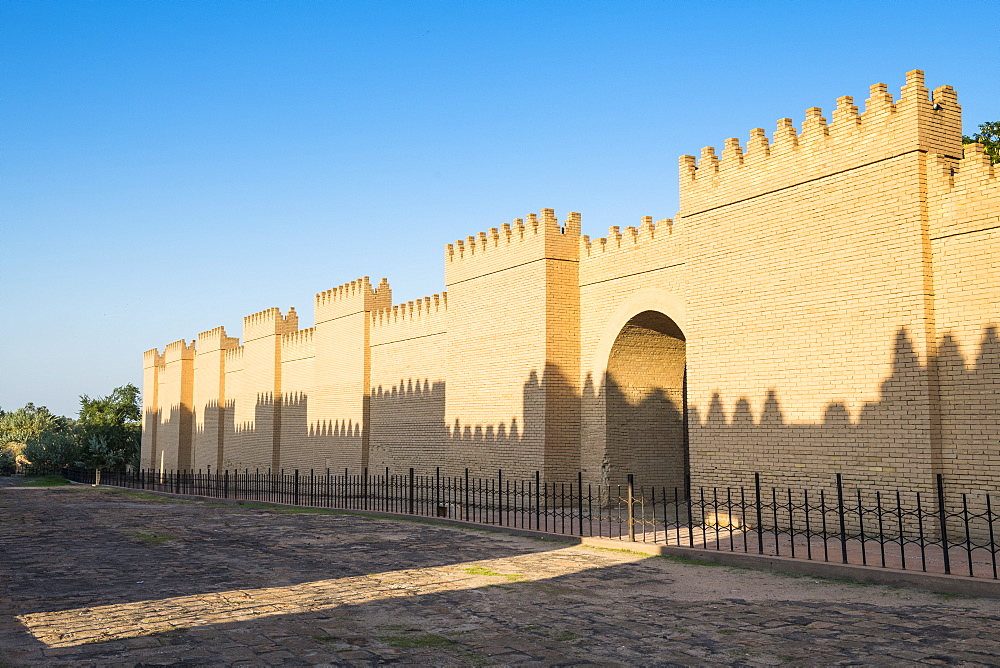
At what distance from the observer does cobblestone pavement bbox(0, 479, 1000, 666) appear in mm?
7012

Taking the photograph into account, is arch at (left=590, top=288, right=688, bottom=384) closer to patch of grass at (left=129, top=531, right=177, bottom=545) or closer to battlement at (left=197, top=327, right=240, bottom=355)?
patch of grass at (left=129, top=531, right=177, bottom=545)

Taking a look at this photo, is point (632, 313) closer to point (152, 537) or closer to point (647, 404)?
point (647, 404)

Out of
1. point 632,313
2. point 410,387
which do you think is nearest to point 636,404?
point 632,313

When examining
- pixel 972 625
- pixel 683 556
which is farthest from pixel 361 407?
pixel 972 625

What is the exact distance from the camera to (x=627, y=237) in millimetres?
19406

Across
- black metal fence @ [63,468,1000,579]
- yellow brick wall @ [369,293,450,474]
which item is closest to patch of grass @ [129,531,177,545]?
black metal fence @ [63,468,1000,579]

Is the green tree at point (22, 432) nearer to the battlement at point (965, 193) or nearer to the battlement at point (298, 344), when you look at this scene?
the battlement at point (298, 344)

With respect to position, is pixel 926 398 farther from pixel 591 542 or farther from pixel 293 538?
pixel 293 538

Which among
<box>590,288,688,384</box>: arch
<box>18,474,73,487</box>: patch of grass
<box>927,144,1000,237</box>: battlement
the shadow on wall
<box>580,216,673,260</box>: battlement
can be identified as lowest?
<box>18,474,73,487</box>: patch of grass

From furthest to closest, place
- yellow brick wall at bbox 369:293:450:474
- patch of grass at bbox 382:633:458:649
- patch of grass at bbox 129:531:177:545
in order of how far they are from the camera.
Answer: yellow brick wall at bbox 369:293:450:474 < patch of grass at bbox 129:531:177:545 < patch of grass at bbox 382:633:458:649

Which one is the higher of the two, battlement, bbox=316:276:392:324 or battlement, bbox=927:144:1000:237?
battlement, bbox=316:276:392:324

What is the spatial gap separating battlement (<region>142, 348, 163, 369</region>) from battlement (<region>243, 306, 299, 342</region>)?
1593 cm

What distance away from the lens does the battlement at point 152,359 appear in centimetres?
5203

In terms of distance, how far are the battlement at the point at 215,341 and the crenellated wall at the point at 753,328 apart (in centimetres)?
1850
